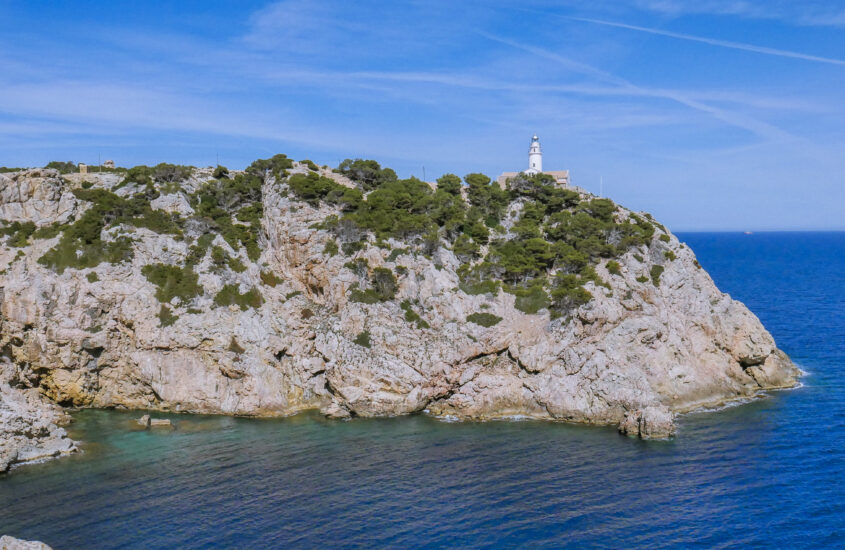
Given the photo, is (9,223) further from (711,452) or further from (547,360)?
(711,452)

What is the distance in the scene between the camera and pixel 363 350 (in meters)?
51.2

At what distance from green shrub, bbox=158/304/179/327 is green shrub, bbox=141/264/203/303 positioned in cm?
102

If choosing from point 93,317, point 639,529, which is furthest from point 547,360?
point 93,317

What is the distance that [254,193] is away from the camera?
71188 millimetres

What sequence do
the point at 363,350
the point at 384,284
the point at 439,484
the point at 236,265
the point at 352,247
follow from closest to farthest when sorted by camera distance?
the point at 439,484
the point at 363,350
the point at 384,284
the point at 236,265
the point at 352,247

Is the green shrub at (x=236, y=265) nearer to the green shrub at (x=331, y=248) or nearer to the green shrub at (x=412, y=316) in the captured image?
the green shrub at (x=331, y=248)

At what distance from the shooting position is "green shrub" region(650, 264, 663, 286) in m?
58.8

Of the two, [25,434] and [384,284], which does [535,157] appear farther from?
[25,434]

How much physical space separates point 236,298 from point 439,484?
27451mm

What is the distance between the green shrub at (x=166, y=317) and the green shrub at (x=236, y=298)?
3.83 meters

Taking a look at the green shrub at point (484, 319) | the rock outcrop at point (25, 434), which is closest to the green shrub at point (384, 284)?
the green shrub at point (484, 319)

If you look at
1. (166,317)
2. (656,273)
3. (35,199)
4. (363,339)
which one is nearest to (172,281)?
(166,317)

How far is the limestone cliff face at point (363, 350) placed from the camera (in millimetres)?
49688

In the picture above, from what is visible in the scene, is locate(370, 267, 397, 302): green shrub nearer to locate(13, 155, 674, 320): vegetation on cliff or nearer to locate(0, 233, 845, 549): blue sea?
locate(13, 155, 674, 320): vegetation on cliff
